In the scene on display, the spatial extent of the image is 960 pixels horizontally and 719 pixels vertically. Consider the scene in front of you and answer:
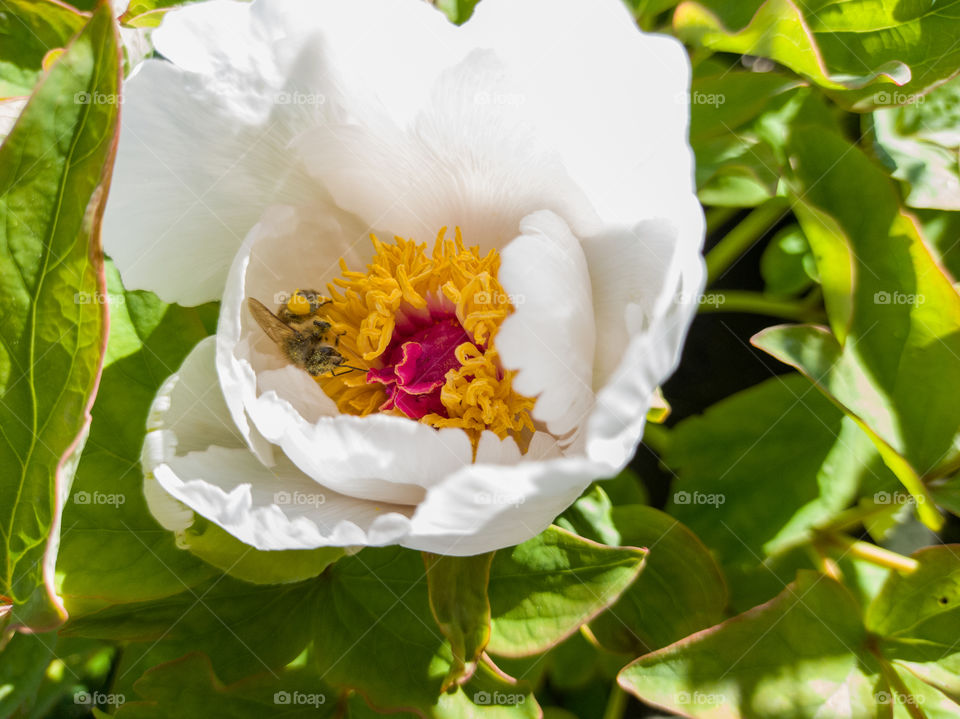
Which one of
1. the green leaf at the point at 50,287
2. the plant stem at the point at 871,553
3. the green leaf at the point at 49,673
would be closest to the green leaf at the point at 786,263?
the plant stem at the point at 871,553

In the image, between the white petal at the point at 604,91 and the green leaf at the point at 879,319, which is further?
the green leaf at the point at 879,319

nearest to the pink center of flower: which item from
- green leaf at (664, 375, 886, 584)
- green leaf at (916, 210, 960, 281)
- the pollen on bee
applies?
the pollen on bee

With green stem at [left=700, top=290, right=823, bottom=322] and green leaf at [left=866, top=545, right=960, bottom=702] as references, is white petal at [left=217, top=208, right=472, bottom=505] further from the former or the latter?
green stem at [left=700, top=290, right=823, bottom=322]

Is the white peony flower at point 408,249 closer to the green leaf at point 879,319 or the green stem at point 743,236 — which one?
the green leaf at point 879,319

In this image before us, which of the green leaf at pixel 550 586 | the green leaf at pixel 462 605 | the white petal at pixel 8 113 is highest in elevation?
the white petal at pixel 8 113

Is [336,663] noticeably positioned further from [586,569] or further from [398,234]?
[398,234]

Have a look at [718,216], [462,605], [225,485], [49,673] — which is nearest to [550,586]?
[462,605]

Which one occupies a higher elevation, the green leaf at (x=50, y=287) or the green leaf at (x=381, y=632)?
the green leaf at (x=50, y=287)

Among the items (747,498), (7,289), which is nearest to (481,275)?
(7,289)
